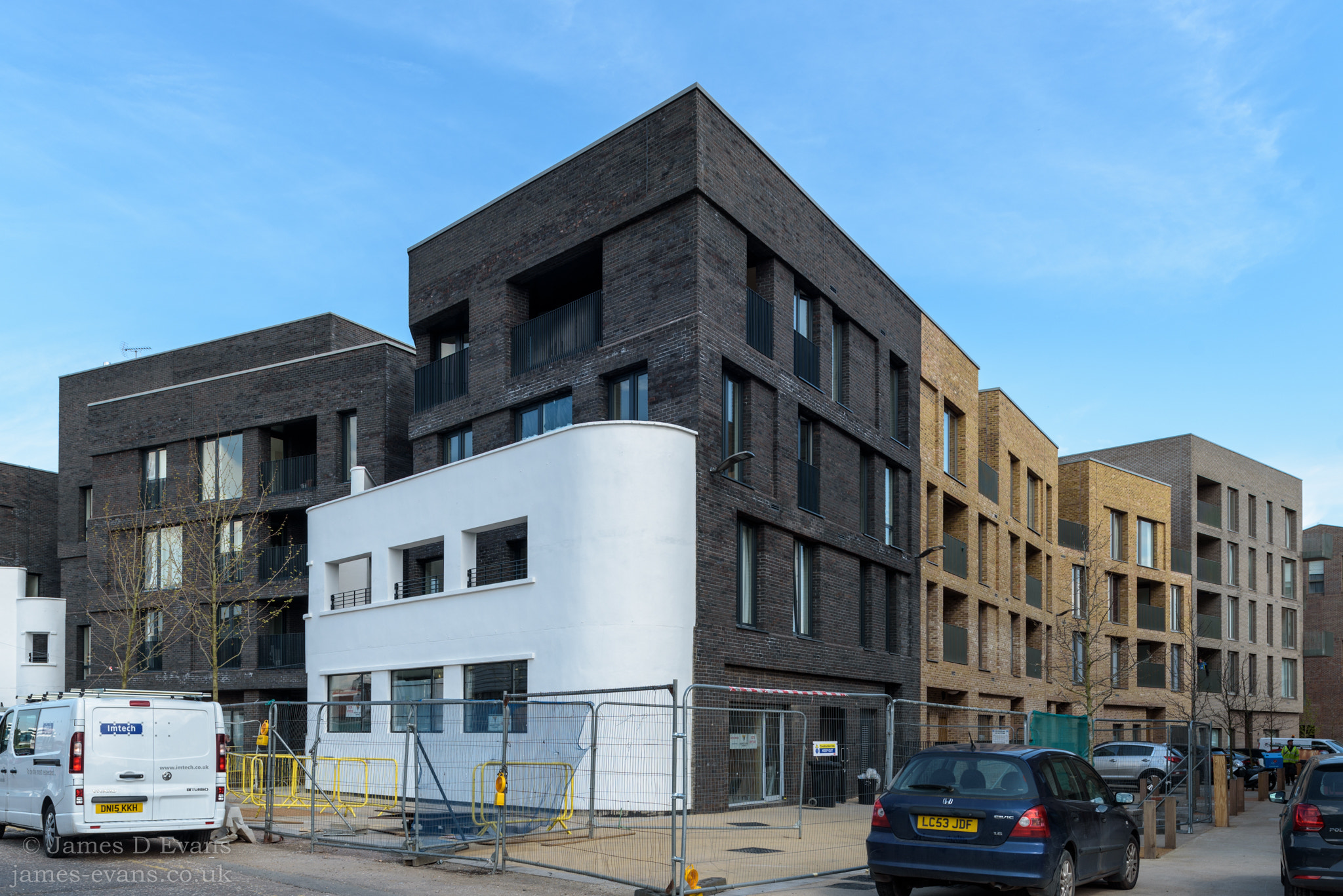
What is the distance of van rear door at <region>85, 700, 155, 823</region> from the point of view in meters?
13.3

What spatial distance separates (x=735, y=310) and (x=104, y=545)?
23.2 m

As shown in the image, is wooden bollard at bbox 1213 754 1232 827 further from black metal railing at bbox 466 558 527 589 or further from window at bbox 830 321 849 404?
black metal railing at bbox 466 558 527 589

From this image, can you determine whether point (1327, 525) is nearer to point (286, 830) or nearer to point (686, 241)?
point (686, 241)

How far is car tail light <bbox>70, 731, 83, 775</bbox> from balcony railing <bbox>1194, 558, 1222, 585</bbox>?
1869 inches

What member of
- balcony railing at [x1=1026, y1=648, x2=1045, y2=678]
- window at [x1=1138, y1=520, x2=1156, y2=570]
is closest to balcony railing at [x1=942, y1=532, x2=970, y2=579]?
balcony railing at [x1=1026, y1=648, x2=1045, y2=678]

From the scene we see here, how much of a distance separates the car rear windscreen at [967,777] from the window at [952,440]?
23.2 m

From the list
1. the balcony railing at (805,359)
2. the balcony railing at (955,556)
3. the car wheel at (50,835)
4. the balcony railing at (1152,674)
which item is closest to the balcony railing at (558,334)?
the balcony railing at (805,359)

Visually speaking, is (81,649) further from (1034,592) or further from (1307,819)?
(1307,819)

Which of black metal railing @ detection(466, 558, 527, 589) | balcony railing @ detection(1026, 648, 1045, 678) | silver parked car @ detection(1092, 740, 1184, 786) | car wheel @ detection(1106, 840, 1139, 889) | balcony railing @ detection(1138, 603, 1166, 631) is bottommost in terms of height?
silver parked car @ detection(1092, 740, 1184, 786)

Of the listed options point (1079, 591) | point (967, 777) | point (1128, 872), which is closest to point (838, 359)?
point (1128, 872)

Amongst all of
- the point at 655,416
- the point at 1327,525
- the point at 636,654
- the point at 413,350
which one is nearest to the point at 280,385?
the point at 413,350

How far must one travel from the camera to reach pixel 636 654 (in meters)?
19.4

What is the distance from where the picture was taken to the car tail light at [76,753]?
13227mm

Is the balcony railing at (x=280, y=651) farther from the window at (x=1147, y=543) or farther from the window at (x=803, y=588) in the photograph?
the window at (x=1147, y=543)
